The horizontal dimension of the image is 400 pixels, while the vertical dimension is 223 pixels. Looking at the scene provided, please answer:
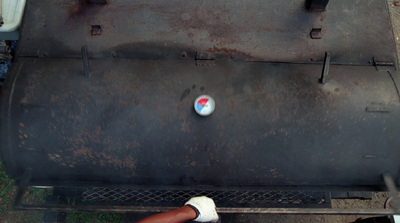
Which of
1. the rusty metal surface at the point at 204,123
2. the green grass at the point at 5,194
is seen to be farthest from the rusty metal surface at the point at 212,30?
the green grass at the point at 5,194

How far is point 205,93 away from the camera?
1.82 metres

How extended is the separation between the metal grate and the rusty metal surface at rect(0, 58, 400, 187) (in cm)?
39

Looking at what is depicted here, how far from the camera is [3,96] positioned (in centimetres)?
184

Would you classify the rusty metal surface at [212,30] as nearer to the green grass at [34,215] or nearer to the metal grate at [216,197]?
the metal grate at [216,197]

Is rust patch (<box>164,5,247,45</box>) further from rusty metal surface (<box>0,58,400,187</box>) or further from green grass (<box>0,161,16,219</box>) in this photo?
green grass (<box>0,161,16,219</box>)

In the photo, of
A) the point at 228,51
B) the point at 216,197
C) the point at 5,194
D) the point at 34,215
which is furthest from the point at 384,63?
the point at 5,194

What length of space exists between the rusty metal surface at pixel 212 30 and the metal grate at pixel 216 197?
3.10 feet

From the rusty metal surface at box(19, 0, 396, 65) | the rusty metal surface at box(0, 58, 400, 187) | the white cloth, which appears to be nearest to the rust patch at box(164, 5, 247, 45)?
the rusty metal surface at box(19, 0, 396, 65)

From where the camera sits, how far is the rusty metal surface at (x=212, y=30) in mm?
1991

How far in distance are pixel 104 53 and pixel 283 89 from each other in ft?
3.57

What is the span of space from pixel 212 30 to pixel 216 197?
3.67 ft

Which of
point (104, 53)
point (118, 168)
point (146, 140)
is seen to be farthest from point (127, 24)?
point (118, 168)

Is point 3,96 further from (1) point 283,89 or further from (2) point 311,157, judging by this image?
(2) point 311,157

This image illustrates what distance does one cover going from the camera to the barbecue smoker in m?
1.80
